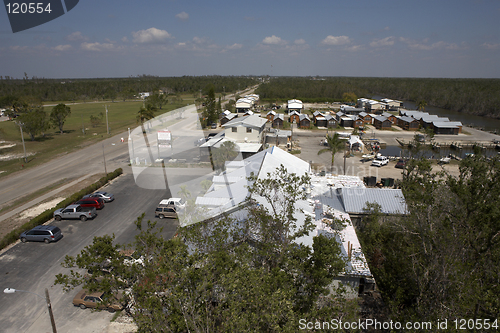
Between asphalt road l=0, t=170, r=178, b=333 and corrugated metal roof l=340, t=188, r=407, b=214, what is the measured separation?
40.1ft

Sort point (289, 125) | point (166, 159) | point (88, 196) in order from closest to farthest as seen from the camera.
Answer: point (88, 196) < point (166, 159) < point (289, 125)

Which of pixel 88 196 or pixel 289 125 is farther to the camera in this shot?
pixel 289 125

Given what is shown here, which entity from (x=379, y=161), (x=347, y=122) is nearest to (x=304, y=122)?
(x=347, y=122)

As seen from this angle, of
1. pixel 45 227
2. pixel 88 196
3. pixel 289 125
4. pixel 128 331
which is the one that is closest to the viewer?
pixel 128 331

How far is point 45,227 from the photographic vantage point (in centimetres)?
1977

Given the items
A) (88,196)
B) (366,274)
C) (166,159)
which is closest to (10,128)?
(166,159)

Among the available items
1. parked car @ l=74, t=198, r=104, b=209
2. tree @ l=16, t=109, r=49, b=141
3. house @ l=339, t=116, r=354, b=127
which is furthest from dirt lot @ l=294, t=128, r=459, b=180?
tree @ l=16, t=109, r=49, b=141

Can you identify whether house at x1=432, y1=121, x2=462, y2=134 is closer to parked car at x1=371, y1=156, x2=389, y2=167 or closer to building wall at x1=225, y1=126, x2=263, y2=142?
parked car at x1=371, y1=156, x2=389, y2=167

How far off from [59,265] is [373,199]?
19.9m

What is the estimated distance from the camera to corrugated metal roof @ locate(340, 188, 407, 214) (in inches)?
789

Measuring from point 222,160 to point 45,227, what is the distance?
15576 millimetres

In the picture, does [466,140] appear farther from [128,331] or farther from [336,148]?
[128,331]

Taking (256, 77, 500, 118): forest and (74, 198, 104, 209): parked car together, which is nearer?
(74, 198, 104, 209): parked car

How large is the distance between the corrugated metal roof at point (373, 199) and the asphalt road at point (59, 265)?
1222cm
